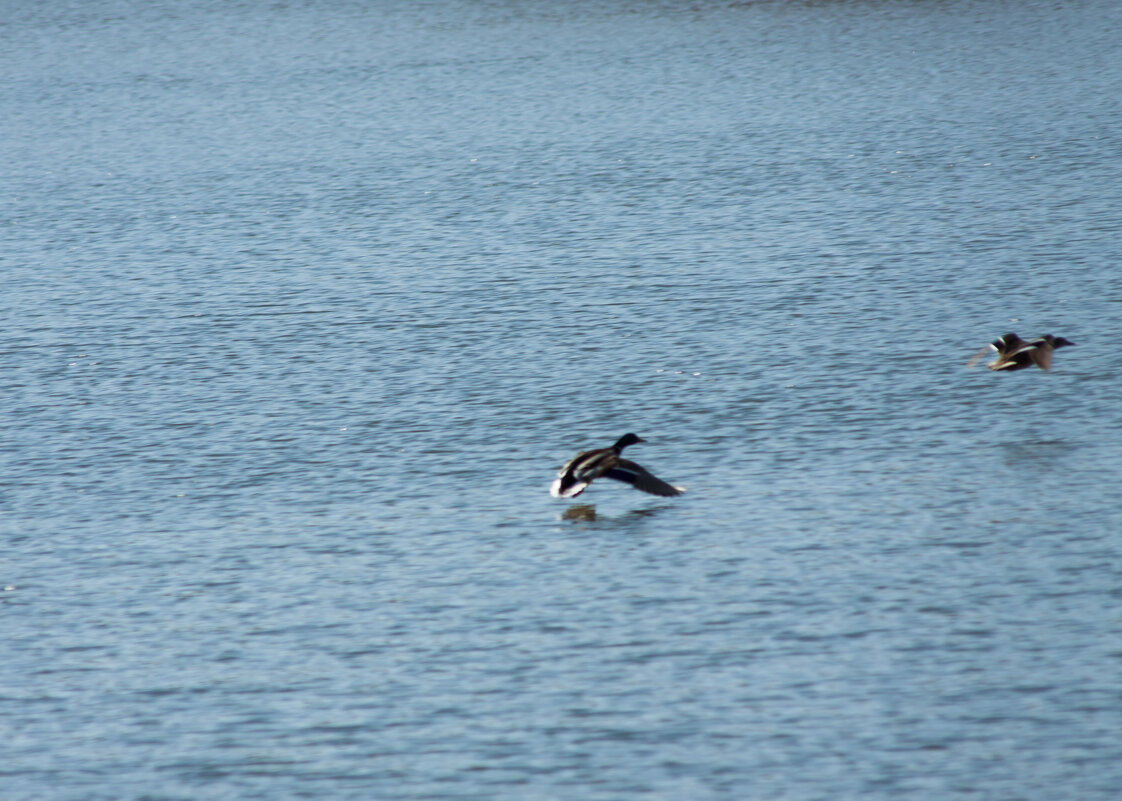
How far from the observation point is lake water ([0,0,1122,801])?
38.3ft

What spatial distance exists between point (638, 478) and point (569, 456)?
1864 millimetres

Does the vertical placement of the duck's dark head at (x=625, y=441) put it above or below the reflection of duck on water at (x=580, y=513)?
above

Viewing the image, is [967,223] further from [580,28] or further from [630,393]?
[580,28]

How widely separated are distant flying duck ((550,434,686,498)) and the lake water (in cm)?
37

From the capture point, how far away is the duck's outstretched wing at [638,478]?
15.7m

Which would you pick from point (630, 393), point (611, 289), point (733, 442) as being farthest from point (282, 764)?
point (611, 289)

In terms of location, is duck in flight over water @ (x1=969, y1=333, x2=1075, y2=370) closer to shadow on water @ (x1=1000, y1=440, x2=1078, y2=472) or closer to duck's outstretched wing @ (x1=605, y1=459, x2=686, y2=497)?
shadow on water @ (x1=1000, y1=440, x2=1078, y2=472)

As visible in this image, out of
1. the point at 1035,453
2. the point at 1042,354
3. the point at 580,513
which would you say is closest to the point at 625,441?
the point at 580,513

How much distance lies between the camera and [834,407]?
18891 mm

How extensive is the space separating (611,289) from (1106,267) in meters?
7.74

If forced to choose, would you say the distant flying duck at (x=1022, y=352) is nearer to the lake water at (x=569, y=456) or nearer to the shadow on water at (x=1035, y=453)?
the lake water at (x=569, y=456)

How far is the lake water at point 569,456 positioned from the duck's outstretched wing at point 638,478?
0.29 metres

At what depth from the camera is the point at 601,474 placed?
→ 51.3 ft

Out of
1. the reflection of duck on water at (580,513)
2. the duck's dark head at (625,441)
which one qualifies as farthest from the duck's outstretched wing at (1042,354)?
the reflection of duck on water at (580,513)
